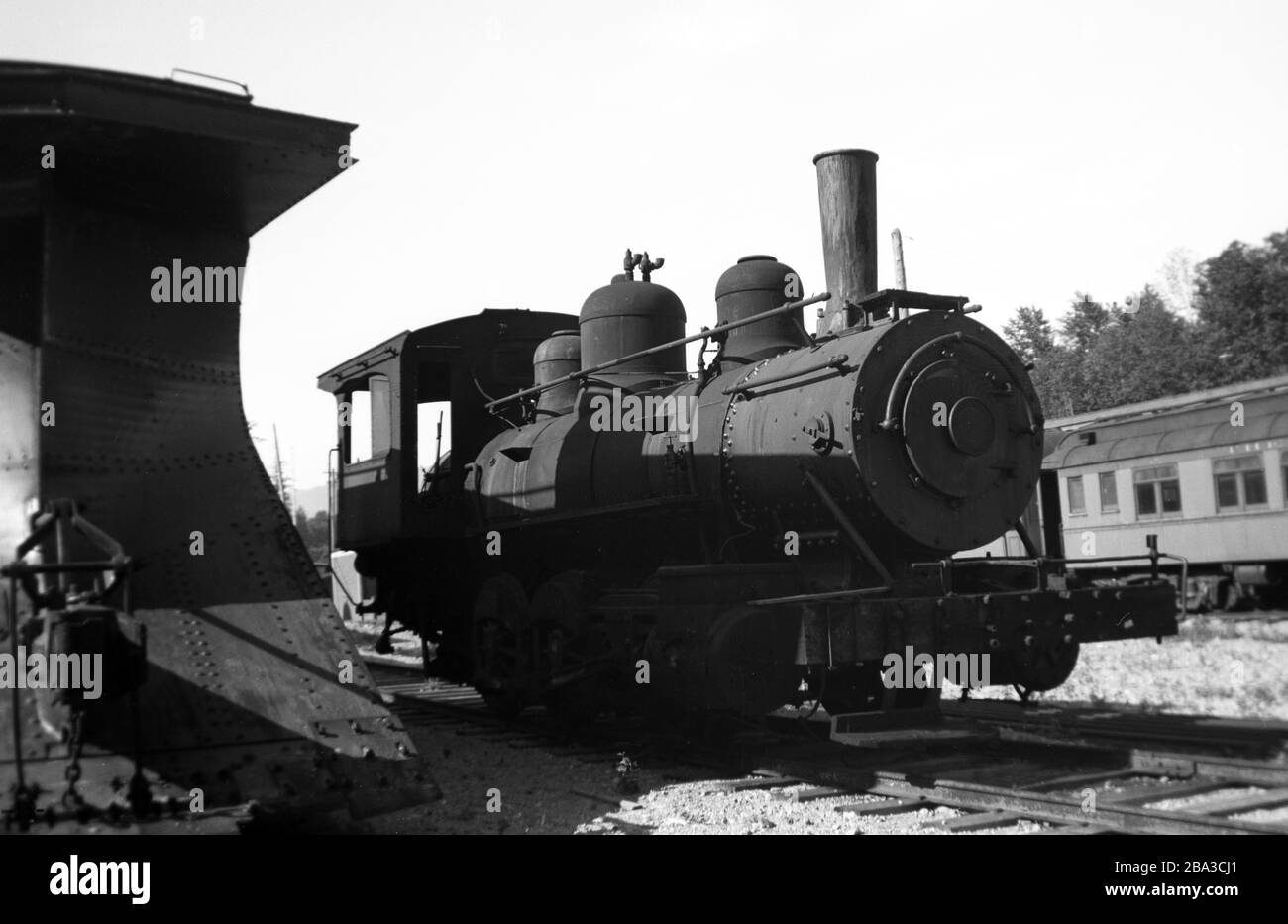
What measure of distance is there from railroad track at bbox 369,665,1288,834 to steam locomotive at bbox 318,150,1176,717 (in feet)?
1.17

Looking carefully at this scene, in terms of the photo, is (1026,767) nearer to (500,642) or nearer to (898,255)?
(500,642)

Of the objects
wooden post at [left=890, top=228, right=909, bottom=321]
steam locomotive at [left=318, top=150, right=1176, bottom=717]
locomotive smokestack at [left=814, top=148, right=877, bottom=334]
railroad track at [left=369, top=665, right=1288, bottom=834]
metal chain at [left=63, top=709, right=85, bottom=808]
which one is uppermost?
wooden post at [left=890, top=228, right=909, bottom=321]

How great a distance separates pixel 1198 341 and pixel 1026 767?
925 inches

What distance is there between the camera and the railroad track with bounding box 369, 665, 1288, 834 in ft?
16.4

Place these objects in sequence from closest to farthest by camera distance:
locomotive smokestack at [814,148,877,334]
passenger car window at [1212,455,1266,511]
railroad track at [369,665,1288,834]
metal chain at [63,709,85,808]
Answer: metal chain at [63,709,85,808] < railroad track at [369,665,1288,834] < locomotive smokestack at [814,148,877,334] < passenger car window at [1212,455,1266,511]

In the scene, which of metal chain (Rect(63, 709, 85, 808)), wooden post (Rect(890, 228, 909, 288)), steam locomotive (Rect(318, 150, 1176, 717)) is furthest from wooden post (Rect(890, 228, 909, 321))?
metal chain (Rect(63, 709, 85, 808))

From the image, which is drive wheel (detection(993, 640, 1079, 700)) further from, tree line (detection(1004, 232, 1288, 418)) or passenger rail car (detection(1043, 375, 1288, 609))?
passenger rail car (detection(1043, 375, 1288, 609))

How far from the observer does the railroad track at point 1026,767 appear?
501 centimetres

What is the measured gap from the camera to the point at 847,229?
7.16 metres

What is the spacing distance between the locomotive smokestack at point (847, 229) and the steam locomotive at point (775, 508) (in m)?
0.01

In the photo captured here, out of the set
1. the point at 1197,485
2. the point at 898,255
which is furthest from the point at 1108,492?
the point at 898,255

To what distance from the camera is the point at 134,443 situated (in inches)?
216
